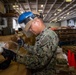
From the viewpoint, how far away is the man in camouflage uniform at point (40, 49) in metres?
1.67

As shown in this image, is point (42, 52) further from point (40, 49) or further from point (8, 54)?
point (8, 54)

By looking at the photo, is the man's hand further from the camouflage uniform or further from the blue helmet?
the blue helmet

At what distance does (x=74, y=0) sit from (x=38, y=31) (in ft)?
25.6

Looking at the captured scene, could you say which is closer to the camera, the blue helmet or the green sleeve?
the green sleeve

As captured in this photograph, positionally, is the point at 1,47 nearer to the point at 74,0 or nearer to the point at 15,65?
the point at 15,65

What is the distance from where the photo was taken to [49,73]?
1903 mm

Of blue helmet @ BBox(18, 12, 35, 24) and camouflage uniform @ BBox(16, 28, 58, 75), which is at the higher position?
blue helmet @ BBox(18, 12, 35, 24)

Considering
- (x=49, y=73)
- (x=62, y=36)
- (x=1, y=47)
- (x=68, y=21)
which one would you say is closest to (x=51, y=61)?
(x=49, y=73)

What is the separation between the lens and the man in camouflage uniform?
1665 mm

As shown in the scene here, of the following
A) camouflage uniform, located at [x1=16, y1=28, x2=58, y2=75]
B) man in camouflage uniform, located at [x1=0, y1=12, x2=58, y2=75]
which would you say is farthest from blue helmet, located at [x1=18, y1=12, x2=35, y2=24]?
camouflage uniform, located at [x1=16, y1=28, x2=58, y2=75]

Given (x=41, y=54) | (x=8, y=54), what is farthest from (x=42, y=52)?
(x=8, y=54)

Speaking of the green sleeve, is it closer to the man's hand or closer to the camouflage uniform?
the camouflage uniform

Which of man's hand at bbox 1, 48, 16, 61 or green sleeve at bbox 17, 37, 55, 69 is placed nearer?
green sleeve at bbox 17, 37, 55, 69

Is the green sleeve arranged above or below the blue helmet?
below
